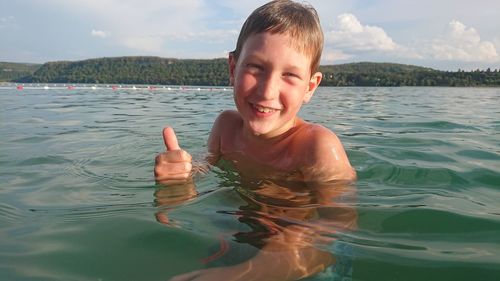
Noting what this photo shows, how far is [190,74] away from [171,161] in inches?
2962

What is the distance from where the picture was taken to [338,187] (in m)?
3.30

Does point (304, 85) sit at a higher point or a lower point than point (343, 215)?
higher

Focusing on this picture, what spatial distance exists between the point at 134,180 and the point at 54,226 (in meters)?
1.23

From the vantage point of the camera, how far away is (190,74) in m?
76.8

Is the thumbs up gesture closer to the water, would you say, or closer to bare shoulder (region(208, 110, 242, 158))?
the water

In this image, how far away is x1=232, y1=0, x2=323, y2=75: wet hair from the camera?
10.1ft

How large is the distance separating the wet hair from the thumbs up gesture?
85cm

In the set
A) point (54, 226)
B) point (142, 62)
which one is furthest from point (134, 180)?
point (142, 62)

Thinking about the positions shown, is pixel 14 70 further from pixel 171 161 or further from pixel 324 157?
pixel 324 157

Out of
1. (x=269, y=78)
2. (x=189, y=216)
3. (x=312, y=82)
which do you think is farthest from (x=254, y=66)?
(x=189, y=216)

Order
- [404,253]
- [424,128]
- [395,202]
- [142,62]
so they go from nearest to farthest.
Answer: [404,253]
[395,202]
[424,128]
[142,62]

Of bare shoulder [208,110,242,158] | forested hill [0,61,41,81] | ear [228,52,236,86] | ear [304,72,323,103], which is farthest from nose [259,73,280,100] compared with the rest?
forested hill [0,61,41,81]

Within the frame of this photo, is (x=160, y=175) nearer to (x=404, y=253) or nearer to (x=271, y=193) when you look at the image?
(x=271, y=193)

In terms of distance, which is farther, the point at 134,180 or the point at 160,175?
the point at 134,180
